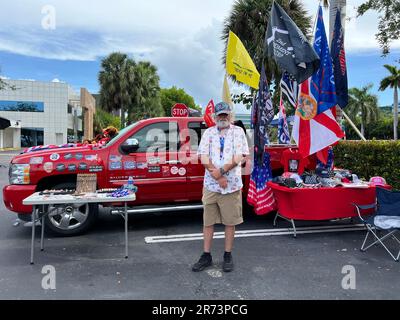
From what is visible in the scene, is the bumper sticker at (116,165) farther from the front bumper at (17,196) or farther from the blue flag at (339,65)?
the blue flag at (339,65)

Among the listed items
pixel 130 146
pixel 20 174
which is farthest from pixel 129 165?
pixel 20 174

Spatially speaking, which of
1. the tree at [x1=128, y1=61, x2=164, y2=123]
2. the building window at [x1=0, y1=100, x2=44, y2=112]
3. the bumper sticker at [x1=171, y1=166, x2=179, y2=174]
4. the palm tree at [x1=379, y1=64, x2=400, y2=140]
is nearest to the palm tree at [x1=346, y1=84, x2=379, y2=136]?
the palm tree at [x1=379, y1=64, x2=400, y2=140]

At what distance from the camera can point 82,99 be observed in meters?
53.8

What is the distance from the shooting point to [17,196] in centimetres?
562

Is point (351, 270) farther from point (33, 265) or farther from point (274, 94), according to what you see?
point (274, 94)

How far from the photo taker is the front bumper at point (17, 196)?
562cm

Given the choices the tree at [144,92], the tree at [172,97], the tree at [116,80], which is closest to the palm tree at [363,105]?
the tree at [172,97]

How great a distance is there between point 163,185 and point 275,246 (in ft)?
6.76

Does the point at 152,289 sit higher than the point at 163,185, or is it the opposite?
the point at 163,185

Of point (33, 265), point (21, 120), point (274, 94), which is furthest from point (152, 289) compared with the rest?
point (21, 120)

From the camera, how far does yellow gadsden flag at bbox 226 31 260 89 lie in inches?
253

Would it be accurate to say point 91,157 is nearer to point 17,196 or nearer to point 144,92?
point 17,196

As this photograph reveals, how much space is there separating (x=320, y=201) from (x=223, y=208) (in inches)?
81.3
